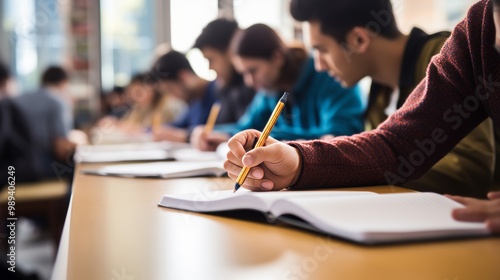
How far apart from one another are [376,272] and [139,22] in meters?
7.42

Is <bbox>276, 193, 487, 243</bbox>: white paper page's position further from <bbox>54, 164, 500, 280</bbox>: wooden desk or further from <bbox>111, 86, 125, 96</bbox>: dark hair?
<bbox>111, 86, 125, 96</bbox>: dark hair

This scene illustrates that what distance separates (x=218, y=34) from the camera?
3.43 meters

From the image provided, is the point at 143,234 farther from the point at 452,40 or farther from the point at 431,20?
the point at 431,20

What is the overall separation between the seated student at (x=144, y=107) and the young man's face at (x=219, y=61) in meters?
1.78

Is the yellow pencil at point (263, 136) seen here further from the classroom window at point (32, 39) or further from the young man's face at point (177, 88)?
the classroom window at point (32, 39)

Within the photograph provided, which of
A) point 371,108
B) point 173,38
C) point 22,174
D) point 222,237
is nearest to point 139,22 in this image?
point 173,38

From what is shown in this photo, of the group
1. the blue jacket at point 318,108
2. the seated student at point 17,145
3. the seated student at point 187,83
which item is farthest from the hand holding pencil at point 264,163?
the seated student at point 187,83

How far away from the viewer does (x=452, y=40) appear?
1188mm

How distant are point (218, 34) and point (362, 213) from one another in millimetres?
2724

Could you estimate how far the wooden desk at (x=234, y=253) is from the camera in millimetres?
620

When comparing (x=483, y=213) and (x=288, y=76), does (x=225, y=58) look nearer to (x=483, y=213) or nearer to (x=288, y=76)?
(x=288, y=76)

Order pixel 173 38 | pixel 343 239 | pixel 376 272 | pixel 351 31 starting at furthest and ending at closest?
pixel 173 38
pixel 351 31
pixel 343 239
pixel 376 272

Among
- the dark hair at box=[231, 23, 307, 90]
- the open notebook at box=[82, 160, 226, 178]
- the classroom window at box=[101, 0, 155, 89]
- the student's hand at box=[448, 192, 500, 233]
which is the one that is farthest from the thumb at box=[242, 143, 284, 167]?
the classroom window at box=[101, 0, 155, 89]

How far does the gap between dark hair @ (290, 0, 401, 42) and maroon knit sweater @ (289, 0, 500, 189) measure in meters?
0.64
